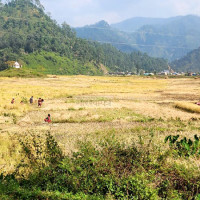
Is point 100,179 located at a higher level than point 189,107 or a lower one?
lower

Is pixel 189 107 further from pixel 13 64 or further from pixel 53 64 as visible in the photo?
pixel 53 64

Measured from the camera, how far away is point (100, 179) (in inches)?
309

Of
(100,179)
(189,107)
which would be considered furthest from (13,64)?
(100,179)

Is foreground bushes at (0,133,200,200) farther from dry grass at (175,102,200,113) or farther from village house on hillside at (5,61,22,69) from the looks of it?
village house on hillside at (5,61,22,69)

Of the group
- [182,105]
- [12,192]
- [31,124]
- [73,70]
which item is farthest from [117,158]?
[73,70]

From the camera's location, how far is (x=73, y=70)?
169 meters

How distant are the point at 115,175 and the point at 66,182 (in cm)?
192

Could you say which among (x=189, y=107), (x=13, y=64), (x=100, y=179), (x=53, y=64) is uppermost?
(x=53, y=64)

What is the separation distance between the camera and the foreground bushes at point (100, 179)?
7.30 meters

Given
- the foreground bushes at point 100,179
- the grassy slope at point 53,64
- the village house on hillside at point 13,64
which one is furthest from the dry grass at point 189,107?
the grassy slope at point 53,64

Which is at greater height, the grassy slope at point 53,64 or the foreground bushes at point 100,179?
the grassy slope at point 53,64

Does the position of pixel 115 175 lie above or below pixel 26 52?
below

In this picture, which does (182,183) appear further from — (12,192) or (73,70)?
(73,70)

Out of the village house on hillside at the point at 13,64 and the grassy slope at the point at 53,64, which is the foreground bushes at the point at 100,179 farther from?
the grassy slope at the point at 53,64
